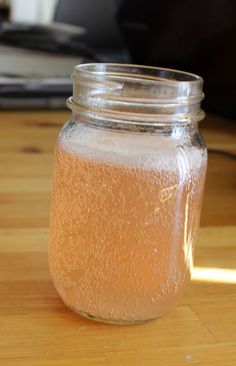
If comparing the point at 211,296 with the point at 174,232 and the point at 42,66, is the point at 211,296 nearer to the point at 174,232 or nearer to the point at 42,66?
the point at 174,232

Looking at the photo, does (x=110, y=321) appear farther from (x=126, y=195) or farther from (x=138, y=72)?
(x=138, y=72)

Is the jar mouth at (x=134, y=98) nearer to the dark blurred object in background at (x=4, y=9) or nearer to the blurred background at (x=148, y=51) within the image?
the blurred background at (x=148, y=51)

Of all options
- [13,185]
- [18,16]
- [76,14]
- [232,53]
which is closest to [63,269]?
[13,185]

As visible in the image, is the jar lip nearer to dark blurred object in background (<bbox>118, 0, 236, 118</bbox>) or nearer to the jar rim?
the jar rim

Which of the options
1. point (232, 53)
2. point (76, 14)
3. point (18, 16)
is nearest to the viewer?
point (232, 53)

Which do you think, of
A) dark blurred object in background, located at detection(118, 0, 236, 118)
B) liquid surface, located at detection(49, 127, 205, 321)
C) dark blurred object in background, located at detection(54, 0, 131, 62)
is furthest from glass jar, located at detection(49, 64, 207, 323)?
dark blurred object in background, located at detection(54, 0, 131, 62)

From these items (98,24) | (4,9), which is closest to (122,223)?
(98,24)
